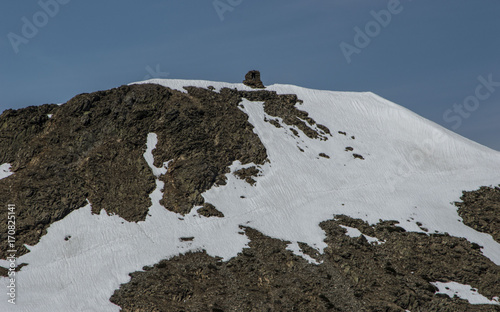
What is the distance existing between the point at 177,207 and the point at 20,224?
19.3 meters

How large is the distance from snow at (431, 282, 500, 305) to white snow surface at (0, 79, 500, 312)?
8284 millimetres

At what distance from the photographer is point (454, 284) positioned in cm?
5609

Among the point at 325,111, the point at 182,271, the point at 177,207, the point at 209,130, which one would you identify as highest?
the point at 325,111

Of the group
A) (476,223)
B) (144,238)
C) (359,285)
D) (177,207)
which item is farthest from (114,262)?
(476,223)

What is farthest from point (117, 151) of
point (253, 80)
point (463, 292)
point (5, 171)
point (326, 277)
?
point (463, 292)

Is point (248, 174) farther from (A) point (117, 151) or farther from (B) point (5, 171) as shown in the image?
(B) point (5, 171)

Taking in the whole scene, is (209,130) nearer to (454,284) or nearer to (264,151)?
(264,151)

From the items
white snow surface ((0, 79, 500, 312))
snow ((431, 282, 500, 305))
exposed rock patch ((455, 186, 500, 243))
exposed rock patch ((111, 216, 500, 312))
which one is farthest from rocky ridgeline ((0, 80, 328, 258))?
exposed rock patch ((455, 186, 500, 243))

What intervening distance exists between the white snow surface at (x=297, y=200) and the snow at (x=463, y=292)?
8.28m

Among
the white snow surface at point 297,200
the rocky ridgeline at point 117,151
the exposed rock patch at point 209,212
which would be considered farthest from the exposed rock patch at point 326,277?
the rocky ridgeline at point 117,151

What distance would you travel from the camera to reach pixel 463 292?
179 ft

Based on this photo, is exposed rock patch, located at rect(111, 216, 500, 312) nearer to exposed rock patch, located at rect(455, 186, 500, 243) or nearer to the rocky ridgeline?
exposed rock patch, located at rect(455, 186, 500, 243)

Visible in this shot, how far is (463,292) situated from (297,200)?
2565 centimetres

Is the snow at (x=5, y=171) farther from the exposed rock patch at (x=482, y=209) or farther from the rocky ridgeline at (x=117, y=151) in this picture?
the exposed rock patch at (x=482, y=209)
